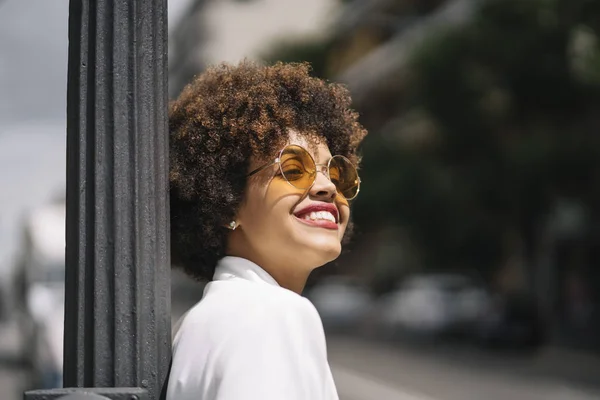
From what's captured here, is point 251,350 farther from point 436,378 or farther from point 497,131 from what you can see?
point 497,131

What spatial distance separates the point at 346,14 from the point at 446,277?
17.4 m

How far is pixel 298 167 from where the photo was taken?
78.4 inches

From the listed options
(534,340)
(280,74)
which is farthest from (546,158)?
(280,74)

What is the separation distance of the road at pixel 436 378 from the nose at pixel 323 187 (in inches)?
469

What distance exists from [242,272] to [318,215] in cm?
21

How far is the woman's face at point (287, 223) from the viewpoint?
6.49 ft

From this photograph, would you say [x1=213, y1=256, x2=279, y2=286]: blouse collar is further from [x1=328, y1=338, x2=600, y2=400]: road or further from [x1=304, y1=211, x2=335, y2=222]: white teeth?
[x1=328, y1=338, x2=600, y2=400]: road

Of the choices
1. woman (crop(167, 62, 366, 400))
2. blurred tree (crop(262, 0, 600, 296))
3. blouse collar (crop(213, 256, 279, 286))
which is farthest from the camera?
blurred tree (crop(262, 0, 600, 296))

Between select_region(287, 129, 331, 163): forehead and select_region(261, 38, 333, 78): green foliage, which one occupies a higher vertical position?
select_region(261, 38, 333, 78): green foliage

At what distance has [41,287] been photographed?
55.2ft

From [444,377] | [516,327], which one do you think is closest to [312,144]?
[444,377]

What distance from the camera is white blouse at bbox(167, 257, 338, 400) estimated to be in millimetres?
1634

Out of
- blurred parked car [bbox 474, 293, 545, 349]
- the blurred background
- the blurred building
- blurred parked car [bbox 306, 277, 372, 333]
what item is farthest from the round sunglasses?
the blurred building

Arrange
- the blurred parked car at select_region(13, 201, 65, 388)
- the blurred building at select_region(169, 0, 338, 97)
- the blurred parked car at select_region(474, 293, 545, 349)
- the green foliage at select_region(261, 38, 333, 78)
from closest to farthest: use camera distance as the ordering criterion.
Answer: the blurred parked car at select_region(13, 201, 65, 388) → the blurred parked car at select_region(474, 293, 545, 349) → the green foliage at select_region(261, 38, 333, 78) → the blurred building at select_region(169, 0, 338, 97)
